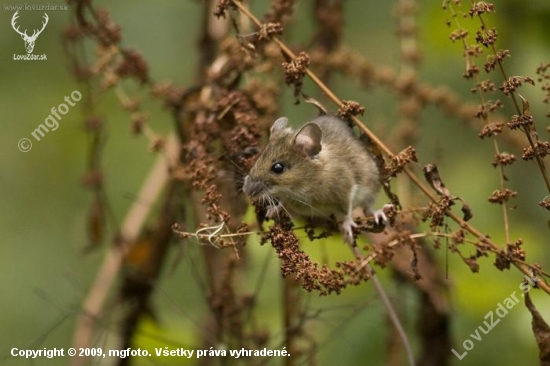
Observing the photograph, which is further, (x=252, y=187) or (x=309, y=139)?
(x=309, y=139)

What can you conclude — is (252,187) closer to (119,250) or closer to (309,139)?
(309,139)

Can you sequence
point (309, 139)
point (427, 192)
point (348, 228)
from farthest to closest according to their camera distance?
point (309, 139) → point (348, 228) → point (427, 192)

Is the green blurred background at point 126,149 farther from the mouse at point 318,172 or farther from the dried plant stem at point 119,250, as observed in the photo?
the mouse at point 318,172

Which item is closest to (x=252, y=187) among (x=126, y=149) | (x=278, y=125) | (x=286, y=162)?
(x=286, y=162)

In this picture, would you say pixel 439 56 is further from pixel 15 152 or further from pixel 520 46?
pixel 15 152

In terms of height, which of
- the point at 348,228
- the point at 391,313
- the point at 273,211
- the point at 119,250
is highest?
the point at 119,250

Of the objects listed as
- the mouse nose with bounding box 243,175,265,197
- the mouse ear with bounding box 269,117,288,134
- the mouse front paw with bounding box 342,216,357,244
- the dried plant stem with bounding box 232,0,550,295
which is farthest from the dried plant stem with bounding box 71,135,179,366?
the dried plant stem with bounding box 232,0,550,295

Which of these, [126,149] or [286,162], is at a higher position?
[126,149]
